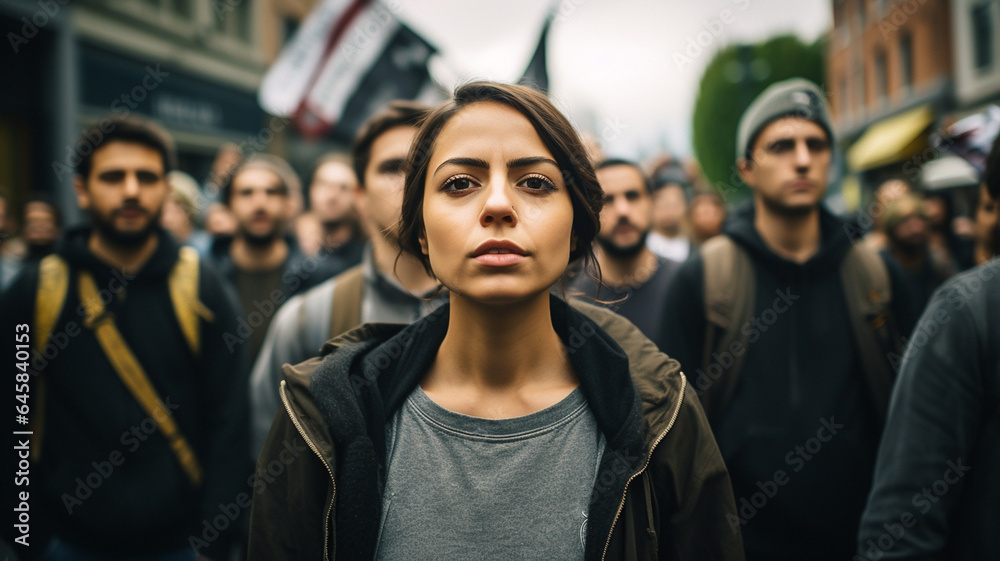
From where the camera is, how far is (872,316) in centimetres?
308

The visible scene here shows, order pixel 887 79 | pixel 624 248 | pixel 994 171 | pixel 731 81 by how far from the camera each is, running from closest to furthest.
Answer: pixel 994 171, pixel 624 248, pixel 887 79, pixel 731 81

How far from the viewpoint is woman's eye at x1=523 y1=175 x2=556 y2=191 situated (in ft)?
5.86

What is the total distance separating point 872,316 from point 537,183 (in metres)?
2.05

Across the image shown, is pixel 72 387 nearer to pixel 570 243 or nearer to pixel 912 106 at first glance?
pixel 570 243

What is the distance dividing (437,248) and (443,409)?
1.36ft

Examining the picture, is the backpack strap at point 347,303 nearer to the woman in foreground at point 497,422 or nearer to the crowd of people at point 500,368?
the crowd of people at point 500,368

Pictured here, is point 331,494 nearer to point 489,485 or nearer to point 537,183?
point 489,485

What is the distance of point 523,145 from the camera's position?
178 cm

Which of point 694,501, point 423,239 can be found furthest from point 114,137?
point 694,501

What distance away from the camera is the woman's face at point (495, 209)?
1692 mm

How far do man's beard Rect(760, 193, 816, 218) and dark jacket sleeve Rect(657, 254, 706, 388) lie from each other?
468mm

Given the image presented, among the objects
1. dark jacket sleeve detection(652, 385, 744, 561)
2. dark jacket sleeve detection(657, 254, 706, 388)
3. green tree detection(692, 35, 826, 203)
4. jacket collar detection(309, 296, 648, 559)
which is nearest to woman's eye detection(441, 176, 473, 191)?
jacket collar detection(309, 296, 648, 559)

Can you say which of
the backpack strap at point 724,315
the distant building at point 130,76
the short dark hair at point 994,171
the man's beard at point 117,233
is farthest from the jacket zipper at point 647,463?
the distant building at point 130,76

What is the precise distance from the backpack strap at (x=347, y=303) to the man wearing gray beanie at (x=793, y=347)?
4.57 ft
